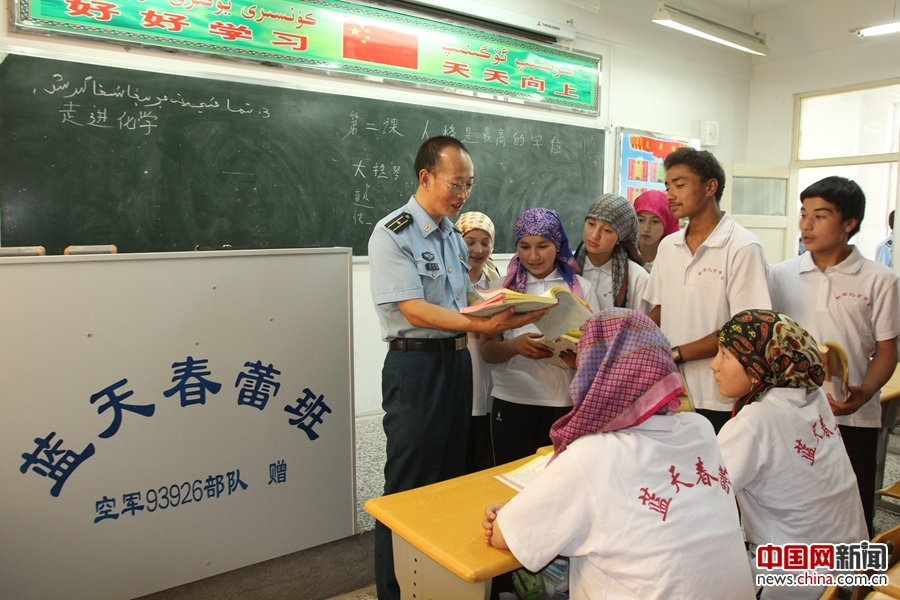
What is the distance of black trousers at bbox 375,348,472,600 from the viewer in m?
2.08

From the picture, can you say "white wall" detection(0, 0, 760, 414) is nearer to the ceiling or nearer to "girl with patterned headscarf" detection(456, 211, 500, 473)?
the ceiling

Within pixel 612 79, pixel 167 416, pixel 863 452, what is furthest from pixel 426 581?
pixel 612 79

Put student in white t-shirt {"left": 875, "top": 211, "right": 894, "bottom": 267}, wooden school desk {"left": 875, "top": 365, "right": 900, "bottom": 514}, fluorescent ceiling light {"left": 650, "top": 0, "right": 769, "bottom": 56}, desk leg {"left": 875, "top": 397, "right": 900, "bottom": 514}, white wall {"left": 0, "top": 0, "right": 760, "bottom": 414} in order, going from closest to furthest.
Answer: wooden school desk {"left": 875, "top": 365, "right": 900, "bottom": 514}
desk leg {"left": 875, "top": 397, "right": 900, "bottom": 514}
white wall {"left": 0, "top": 0, "right": 760, "bottom": 414}
fluorescent ceiling light {"left": 650, "top": 0, "right": 769, "bottom": 56}
student in white t-shirt {"left": 875, "top": 211, "right": 894, "bottom": 267}

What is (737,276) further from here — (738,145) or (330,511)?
(738,145)

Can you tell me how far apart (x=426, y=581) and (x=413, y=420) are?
0.74 meters

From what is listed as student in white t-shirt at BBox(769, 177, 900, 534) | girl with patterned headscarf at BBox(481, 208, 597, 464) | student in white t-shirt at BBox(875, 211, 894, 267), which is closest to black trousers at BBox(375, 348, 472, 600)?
girl with patterned headscarf at BBox(481, 208, 597, 464)

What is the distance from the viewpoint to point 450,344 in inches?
84.9

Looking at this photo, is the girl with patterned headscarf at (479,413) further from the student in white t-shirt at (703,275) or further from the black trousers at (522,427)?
the student in white t-shirt at (703,275)

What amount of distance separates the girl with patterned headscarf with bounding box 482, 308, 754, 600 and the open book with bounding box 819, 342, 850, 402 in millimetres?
1083

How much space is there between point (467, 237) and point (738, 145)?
197 inches

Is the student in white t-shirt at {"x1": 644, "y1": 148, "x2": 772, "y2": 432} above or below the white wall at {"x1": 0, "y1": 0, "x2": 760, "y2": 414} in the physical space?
below

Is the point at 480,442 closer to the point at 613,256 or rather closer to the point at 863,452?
the point at 613,256

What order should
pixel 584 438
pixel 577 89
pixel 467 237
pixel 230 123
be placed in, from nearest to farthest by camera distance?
pixel 584 438 → pixel 467 237 → pixel 230 123 → pixel 577 89

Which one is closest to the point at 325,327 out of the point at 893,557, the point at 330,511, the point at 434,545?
the point at 330,511
